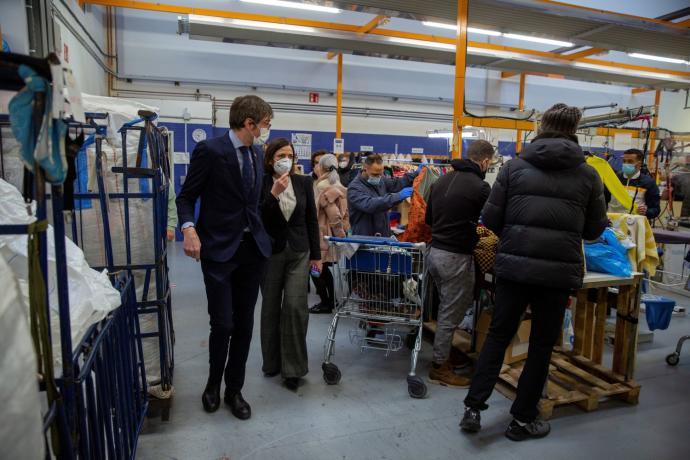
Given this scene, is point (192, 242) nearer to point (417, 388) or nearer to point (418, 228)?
point (417, 388)

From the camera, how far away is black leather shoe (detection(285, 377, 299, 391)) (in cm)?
294

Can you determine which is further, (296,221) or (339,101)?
(339,101)

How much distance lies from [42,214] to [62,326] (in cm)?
29

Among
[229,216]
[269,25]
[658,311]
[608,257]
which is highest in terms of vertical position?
[269,25]

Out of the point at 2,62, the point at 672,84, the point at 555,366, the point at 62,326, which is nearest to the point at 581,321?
the point at 555,366

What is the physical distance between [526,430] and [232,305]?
1.73 metres

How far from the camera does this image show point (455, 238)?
2949 mm

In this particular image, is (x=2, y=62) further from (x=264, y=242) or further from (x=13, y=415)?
(x=264, y=242)

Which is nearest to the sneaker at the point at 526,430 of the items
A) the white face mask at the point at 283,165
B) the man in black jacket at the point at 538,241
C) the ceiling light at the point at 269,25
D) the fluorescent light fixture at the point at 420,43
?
the man in black jacket at the point at 538,241

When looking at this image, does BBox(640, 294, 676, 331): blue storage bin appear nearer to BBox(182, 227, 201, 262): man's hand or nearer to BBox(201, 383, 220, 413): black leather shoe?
BBox(201, 383, 220, 413): black leather shoe

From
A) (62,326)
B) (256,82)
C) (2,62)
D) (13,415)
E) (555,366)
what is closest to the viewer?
(13,415)

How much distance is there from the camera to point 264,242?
97.3 inches

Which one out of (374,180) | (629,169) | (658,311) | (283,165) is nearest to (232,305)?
(283,165)

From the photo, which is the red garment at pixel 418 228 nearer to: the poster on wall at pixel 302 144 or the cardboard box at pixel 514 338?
the cardboard box at pixel 514 338
